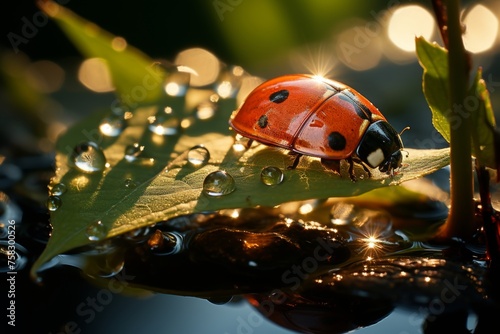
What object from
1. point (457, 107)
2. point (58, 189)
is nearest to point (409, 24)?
point (457, 107)

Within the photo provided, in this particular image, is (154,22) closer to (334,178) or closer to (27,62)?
(27,62)

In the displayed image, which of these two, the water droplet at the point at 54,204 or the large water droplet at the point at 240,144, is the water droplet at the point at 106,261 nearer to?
the water droplet at the point at 54,204

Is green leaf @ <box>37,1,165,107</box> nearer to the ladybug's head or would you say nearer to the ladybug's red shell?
the ladybug's red shell

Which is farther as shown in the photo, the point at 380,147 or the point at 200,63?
the point at 200,63

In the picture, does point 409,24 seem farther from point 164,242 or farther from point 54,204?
point 54,204

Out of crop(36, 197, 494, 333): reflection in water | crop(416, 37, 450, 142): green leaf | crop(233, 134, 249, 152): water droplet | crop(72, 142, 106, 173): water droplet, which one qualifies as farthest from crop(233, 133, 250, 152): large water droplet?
crop(416, 37, 450, 142): green leaf

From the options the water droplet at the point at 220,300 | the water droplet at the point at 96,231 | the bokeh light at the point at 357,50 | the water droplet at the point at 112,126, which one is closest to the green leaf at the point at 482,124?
the water droplet at the point at 220,300
